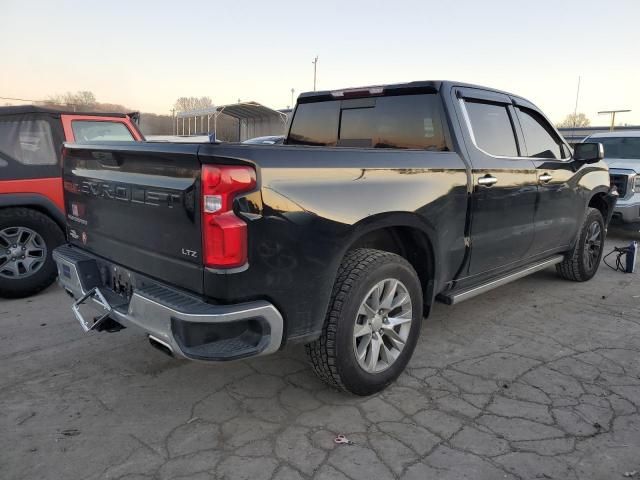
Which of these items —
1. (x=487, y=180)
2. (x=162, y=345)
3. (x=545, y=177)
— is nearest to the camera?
(x=162, y=345)

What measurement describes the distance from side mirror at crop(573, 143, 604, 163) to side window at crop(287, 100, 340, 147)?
2.46 m

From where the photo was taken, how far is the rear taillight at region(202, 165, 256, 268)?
2260mm

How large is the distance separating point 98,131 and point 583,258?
555 centimetres

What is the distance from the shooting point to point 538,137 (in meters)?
4.58

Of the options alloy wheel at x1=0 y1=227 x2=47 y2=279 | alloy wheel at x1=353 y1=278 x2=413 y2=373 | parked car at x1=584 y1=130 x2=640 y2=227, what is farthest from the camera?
parked car at x1=584 y1=130 x2=640 y2=227

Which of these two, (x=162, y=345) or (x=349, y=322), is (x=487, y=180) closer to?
(x=349, y=322)

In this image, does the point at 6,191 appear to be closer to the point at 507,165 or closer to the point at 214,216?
the point at 214,216

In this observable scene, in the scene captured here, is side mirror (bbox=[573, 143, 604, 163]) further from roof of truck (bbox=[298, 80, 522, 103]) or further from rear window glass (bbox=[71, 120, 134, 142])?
rear window glass (bbox=[71, 120, 134, 142])

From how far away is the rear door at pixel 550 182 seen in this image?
14.5 ft

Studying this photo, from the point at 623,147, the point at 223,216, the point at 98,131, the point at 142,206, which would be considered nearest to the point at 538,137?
the point at 223,216

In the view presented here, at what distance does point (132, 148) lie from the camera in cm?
267

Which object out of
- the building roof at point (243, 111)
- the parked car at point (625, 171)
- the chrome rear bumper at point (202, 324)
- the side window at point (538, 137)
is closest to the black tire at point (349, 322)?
the chrome rear bumper at point (202, 324)

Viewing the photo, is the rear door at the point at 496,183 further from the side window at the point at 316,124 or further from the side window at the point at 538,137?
the side window at the point at 316,124

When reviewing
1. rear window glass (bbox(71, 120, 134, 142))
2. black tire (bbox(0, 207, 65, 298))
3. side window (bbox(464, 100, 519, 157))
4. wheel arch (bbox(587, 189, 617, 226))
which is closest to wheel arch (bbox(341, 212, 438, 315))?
side window (bbox(464, 100, 519, 157))
